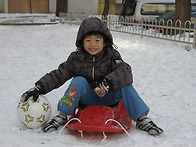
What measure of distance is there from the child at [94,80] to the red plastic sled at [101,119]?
101mm

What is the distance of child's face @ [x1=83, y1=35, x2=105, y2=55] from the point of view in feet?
10.4

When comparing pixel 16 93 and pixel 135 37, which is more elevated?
pixel 135 37

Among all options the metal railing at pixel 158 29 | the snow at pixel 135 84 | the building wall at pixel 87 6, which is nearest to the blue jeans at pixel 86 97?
the snow at pixel 135 84

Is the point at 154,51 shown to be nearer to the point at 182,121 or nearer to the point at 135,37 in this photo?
the point at 135,37

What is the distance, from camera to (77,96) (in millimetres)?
3047

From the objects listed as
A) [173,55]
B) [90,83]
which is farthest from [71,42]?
[90,83]

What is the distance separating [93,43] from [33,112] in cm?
90

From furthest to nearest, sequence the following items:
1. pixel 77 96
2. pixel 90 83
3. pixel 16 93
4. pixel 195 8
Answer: pixel 195 8
pixel 16 93
pixel 90 83
pixel 77 96

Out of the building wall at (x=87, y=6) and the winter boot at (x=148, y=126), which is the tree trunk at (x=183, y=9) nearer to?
the winter boot at (x=148, y=126)

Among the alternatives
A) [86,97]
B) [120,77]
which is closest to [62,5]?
[86,97]

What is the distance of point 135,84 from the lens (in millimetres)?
5316

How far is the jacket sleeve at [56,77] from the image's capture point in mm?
3166

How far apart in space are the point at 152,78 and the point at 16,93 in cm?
242

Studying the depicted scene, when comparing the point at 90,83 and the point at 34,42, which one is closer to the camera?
the point at 90,83
